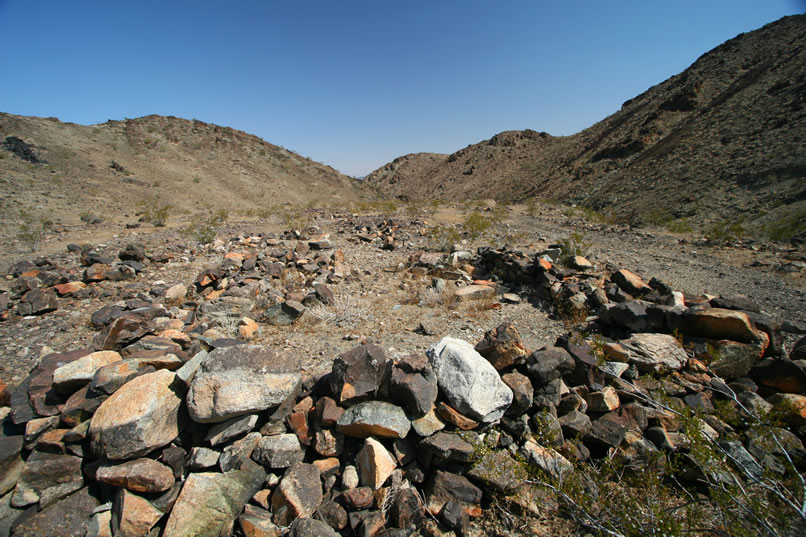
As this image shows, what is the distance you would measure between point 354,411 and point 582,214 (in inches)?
812

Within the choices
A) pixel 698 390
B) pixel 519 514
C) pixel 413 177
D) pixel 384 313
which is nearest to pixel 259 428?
pixel 519 514

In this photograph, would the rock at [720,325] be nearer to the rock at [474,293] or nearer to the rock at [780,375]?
the rock at [780,375]

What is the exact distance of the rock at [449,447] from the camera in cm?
233

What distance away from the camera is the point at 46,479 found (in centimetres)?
218

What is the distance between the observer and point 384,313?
17.0 ft

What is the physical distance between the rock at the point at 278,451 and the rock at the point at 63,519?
106cm

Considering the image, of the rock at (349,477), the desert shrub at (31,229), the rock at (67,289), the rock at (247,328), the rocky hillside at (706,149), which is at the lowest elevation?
the rock at (349,477)

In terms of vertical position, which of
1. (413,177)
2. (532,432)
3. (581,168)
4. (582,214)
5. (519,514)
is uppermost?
(413,177)

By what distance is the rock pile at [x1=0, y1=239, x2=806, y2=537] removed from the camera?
2143 millimetres

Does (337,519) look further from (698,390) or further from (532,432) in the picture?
(698,390)

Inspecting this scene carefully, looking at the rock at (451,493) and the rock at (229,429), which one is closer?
the rock at (451,493)

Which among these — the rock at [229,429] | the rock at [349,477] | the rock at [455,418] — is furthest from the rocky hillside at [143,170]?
the rock at [455,418]

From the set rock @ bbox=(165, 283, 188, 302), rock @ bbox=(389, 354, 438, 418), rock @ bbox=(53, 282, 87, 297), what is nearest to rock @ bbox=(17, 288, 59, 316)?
rock @ bbox=(53, 282, 87, 297)

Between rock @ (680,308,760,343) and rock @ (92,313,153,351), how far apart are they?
641 cm
